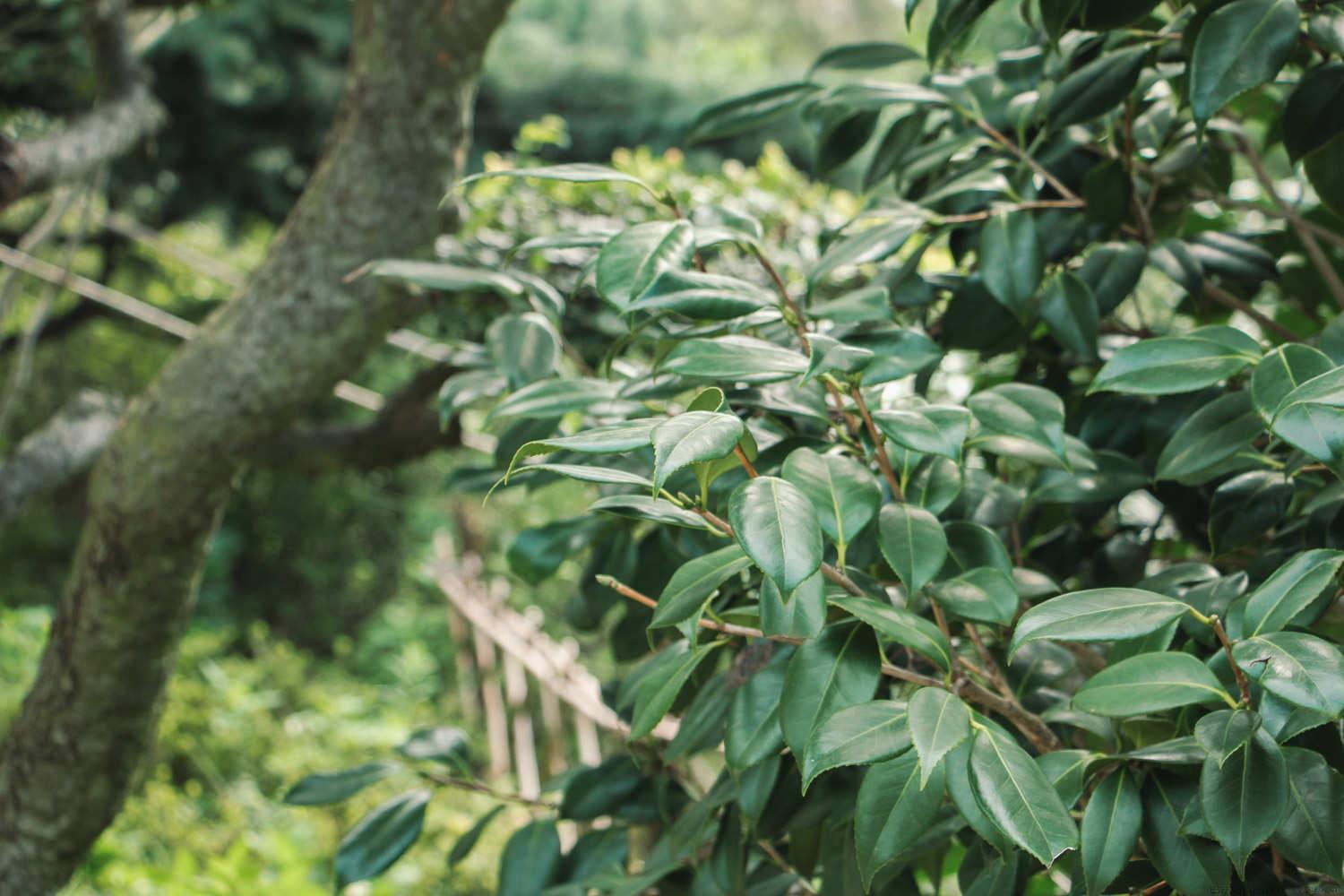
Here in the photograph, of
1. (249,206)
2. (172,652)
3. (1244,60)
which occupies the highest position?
(1244,60)

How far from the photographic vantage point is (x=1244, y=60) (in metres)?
0.58

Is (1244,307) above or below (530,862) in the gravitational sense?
above

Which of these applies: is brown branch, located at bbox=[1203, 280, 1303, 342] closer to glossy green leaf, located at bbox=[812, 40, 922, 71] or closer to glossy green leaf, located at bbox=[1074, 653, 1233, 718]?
glossy green leaf, located at bbox=[812, 40, 922, 71]

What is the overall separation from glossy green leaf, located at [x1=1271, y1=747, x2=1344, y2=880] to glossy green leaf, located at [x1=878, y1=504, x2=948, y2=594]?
0.55 ft

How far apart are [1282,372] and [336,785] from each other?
2.29 ft

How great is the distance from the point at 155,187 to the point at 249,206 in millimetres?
285

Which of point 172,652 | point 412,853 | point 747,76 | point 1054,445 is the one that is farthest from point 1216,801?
point 747,76

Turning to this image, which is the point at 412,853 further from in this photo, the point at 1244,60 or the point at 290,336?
the point at 1244,60

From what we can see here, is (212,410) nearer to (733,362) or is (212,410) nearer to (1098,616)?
(733,362)

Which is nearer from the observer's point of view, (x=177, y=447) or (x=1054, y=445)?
(x=1054, y=445)

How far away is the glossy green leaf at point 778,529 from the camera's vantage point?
1.35ft

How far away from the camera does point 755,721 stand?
55 cm

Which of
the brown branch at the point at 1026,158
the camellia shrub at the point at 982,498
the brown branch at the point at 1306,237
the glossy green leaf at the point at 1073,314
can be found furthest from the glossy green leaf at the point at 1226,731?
the brown branch at the point at 1306,237

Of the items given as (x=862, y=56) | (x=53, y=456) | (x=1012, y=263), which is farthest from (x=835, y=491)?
(x=53, y=456)
